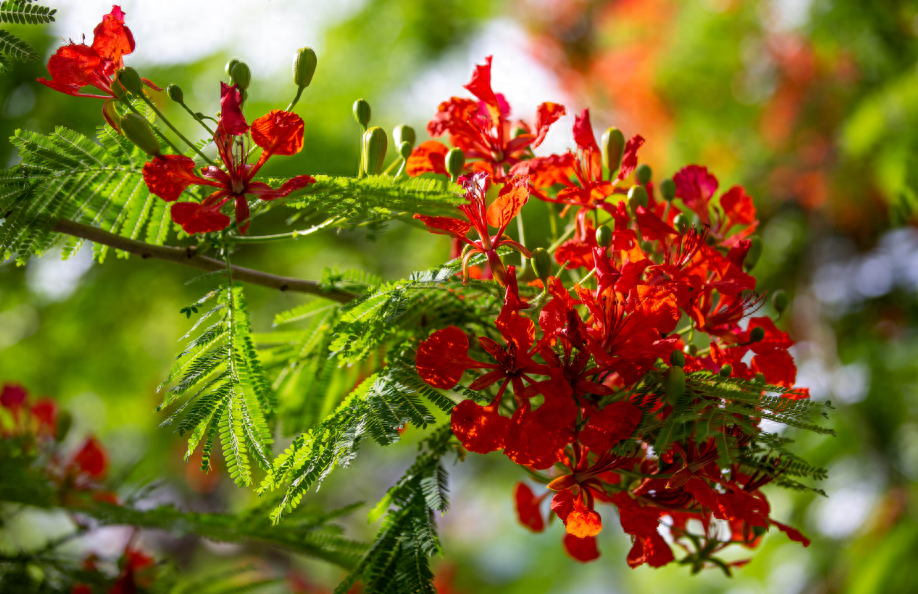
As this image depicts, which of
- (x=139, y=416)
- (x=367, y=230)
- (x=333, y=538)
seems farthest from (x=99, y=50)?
(x=139, y=416)

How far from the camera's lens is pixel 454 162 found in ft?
2.50

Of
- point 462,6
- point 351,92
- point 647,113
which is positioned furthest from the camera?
point 647,113

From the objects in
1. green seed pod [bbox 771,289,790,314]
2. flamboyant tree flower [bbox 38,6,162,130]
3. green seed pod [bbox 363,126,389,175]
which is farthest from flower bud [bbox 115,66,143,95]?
green seed pod [bbox 771,289,790,314]

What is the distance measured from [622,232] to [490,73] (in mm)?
301

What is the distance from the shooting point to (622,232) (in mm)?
680

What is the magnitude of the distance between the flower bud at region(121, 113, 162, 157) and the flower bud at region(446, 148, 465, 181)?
1.02ft

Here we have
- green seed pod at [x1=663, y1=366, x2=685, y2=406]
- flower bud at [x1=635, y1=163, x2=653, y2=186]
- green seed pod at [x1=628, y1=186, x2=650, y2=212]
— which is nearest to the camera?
green seed pod at [x1=663, y1=366, x2=685, y2=406]

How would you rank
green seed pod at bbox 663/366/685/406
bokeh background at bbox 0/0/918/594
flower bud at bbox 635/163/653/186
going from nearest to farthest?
green seed pod at bbox 663/366/685/406 < flower bud at bbox 635/163/653/186 < bokeh background at bbox 0/0/918/594

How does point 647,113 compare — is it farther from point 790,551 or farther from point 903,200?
point 903,200

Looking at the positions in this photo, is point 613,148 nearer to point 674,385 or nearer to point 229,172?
point 674,385

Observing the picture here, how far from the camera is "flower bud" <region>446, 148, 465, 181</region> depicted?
0.75 m

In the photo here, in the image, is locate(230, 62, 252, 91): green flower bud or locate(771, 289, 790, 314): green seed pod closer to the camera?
locate(230, 62, 252, 91): green flower bud

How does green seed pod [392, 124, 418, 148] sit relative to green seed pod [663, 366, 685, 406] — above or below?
above

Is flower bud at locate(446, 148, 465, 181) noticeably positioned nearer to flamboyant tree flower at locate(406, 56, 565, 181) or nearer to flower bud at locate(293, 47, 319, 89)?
flamboyant tree flower at locate(406, 56, 565, 181)
